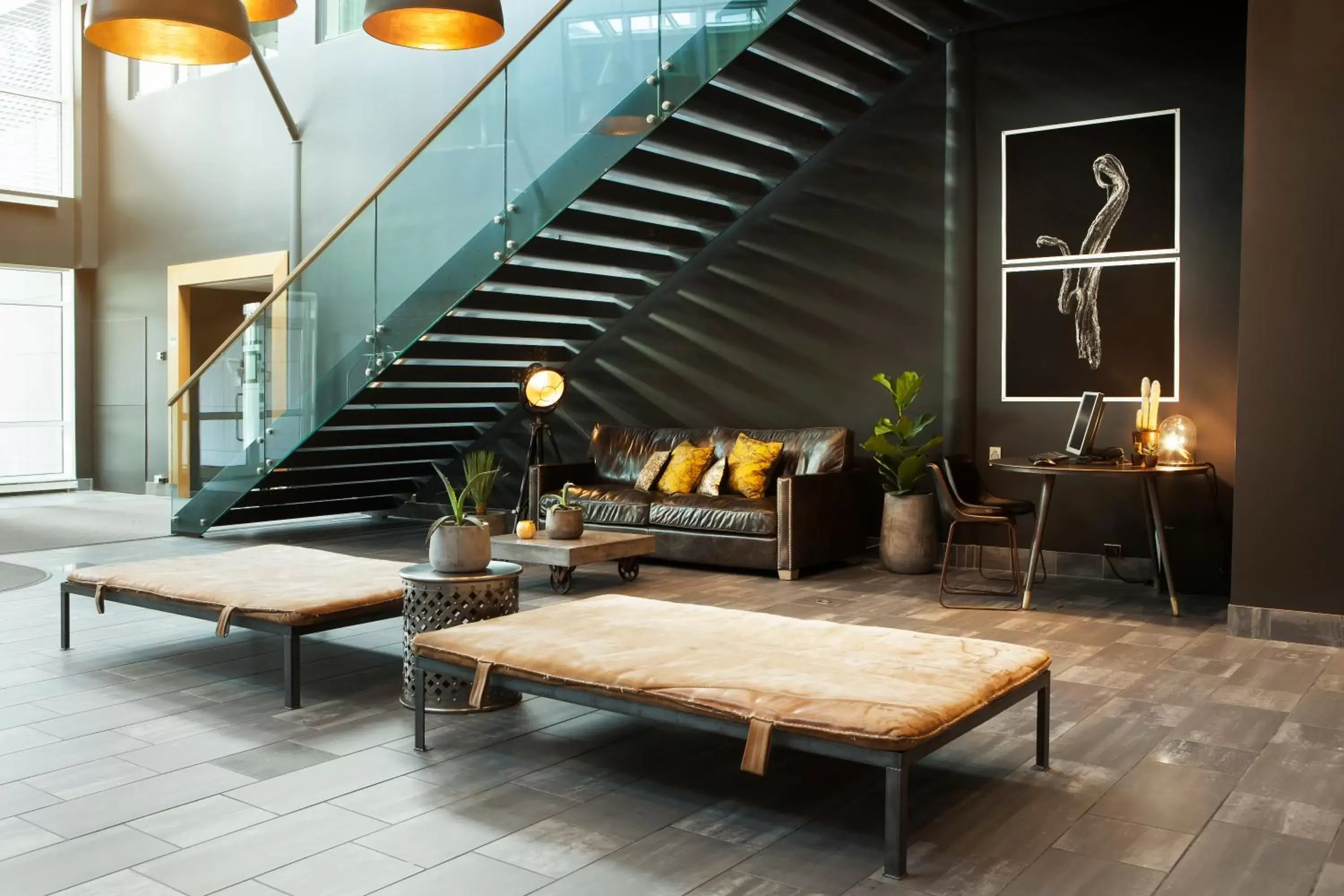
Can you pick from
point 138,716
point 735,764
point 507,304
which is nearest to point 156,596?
point 138,716

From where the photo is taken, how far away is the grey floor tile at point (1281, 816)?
9.10 feet

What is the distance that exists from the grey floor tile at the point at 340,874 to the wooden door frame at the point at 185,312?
21.5ft

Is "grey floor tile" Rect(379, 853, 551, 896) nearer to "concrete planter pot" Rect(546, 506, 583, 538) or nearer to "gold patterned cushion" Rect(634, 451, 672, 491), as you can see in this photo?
"concrete planter pot" Rect(546, 506, 583, 538)

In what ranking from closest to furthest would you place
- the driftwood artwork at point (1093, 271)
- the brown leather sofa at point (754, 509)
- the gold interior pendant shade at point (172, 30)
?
the gold interior pendant shade at point (172, 30) → the driftwood artwork at point (1093, 271) → the brown leather sofa at point (754, 509)

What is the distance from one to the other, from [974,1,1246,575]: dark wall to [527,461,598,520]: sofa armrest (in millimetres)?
2872

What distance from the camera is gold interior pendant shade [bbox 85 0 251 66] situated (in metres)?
3.62

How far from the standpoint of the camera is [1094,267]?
6.70 meters

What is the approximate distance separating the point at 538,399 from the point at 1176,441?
4.22m

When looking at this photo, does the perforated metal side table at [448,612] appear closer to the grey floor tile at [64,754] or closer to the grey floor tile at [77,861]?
the grey floor tile at [64,754]

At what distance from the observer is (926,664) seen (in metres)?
3.08

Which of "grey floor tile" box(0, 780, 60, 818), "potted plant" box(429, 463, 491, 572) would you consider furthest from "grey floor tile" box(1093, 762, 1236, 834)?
"grey floor tile" box(0, 780, 60, 818)

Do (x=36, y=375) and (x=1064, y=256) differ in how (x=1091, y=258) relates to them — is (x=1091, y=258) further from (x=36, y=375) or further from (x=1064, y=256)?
(x=36, y=375)

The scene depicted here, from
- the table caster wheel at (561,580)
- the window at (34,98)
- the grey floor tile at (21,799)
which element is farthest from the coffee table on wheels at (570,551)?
the window at (34,98)

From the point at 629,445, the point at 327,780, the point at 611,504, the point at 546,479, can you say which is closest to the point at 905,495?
the point at 611,504
